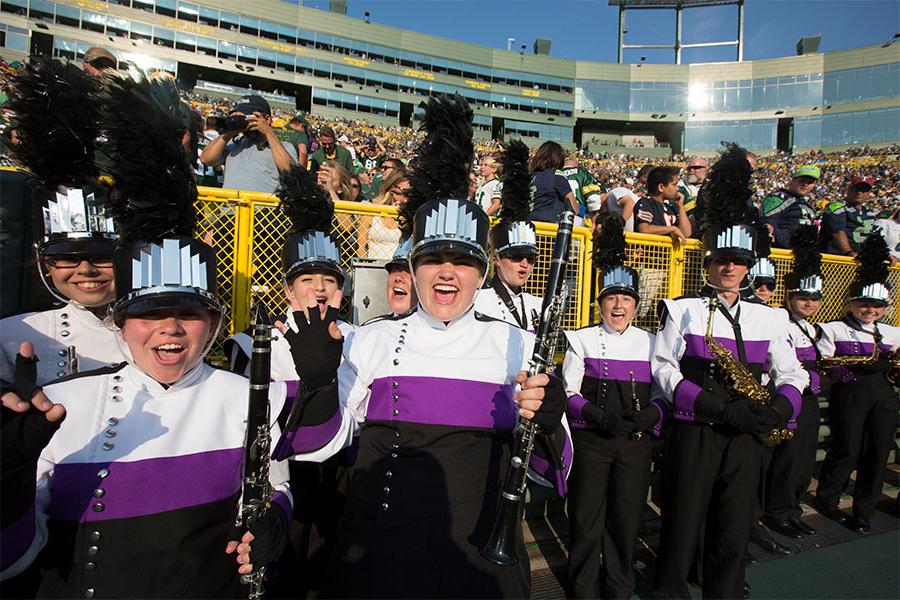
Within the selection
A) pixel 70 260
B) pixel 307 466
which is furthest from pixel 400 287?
pixel 70 260

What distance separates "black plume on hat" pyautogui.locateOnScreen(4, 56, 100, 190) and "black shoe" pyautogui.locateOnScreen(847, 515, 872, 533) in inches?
298

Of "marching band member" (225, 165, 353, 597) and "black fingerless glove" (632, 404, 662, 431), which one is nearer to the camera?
"marching band member" (225, 165, 353, 597)

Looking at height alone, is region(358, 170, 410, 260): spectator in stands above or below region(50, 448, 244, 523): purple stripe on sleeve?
above

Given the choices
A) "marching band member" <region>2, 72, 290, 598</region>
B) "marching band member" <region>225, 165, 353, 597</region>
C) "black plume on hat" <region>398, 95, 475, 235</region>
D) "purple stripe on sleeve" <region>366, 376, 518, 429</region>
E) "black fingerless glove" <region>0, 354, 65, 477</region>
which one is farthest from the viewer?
"marching band member" <region>225, 165, 353, 597</region>

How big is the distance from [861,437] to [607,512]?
396cm

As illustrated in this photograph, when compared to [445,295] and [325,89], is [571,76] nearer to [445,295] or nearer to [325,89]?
[325,89]

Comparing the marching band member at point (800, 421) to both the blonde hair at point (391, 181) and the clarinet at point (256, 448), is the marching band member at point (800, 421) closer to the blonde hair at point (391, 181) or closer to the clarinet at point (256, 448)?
the blonde hair at point (391, 181)

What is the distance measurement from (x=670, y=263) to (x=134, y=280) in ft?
18.3

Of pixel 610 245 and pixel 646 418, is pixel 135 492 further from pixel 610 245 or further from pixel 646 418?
pixel 610 245

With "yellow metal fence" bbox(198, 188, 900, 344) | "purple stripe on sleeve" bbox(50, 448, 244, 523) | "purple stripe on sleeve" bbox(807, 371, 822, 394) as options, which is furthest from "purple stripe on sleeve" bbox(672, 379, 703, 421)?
"purple stripe on sleeve" bbox(50, 448, 244, 523)

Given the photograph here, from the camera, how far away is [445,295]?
2.33 metres

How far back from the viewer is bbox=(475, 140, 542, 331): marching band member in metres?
4.07

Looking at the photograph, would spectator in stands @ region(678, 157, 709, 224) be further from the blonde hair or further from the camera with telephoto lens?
the camera with telephoto lens

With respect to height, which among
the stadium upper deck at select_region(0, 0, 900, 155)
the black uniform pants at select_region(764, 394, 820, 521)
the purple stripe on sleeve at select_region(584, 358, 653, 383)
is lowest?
the black uniform pants at select_region(764, 394, 820, 521)
